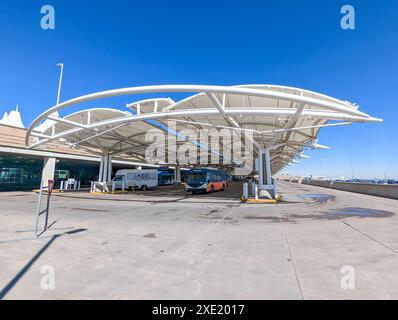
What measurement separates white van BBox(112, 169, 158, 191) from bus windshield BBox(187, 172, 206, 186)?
9618 mm

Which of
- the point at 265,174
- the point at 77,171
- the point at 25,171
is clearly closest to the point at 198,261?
the point at 265,174

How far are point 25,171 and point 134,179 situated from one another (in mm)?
22055

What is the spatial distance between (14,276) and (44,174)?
3050 centimetres

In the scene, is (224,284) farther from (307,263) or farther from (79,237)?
(79,237)

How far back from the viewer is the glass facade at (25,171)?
99.7ft

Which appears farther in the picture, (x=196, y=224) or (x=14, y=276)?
(x=196, y=224)

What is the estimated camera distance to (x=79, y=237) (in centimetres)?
618

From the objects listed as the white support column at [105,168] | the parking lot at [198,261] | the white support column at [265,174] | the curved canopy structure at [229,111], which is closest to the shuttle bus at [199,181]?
the curved canopy structure at [229,111]

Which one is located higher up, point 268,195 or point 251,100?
point 251,100

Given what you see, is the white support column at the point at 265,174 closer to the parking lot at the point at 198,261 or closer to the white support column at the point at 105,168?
the parking lot at the point at 198,261

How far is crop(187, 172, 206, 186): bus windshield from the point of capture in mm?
23672

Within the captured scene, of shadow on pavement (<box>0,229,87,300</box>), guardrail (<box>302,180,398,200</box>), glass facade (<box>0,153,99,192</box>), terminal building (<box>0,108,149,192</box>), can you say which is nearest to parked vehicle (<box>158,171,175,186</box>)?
terminal building (<box>0,108,149,192</box>)

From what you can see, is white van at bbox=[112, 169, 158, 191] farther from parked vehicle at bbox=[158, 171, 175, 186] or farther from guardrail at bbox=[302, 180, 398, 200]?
guardrail at bbox=[302, 180, 398, 200]
